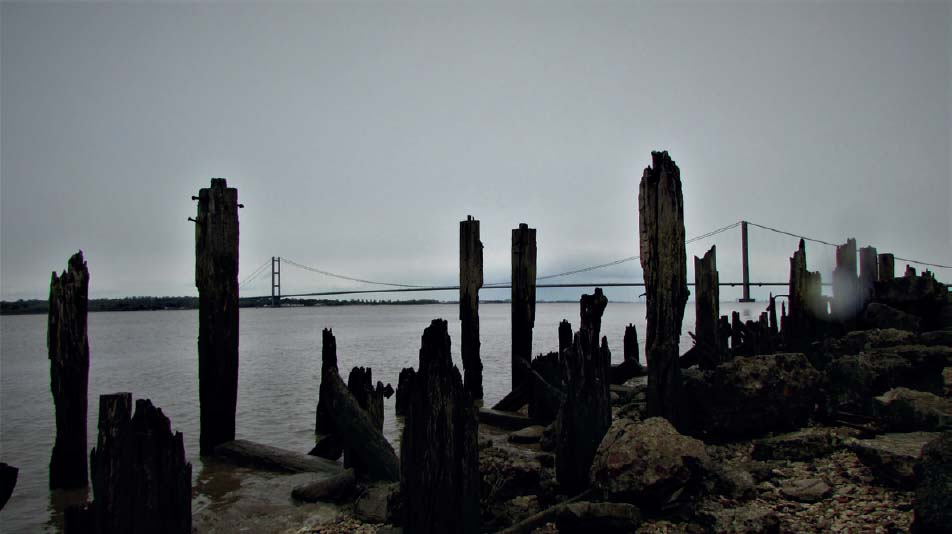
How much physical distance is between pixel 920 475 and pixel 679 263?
3307mm

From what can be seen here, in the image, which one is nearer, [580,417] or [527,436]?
[580,417]

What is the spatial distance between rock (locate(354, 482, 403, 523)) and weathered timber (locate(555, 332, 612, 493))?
1374 mm

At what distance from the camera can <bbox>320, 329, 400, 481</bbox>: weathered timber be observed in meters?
6.16

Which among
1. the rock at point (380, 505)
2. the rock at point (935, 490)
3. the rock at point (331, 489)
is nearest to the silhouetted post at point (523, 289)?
the rock at point (331, 489)

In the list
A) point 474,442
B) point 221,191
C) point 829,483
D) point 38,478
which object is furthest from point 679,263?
point 38,478

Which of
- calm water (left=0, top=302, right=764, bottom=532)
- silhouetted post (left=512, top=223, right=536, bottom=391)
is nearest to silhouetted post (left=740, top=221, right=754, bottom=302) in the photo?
calm water (left=0, top=302, right=764, bottom=532)

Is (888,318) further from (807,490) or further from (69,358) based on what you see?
(69,358)

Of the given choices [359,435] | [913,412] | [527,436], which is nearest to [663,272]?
[913,412]

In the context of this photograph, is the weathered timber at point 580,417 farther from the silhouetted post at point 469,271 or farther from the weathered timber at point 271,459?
the silhouetted post at point 469,271

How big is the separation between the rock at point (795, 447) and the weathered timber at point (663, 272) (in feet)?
3.51

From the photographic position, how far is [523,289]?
36.7 ft

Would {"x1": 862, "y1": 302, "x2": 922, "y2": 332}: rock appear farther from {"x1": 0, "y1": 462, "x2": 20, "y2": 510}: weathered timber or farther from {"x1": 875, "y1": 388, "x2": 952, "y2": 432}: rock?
{"x1": 0, "y1": 462, "x2": 20, "y2": 510}: weathered timber

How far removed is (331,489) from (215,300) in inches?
123

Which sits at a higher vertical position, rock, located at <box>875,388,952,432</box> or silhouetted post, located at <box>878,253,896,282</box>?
silhouetted post, located at <box>878,253,896,282</box>
